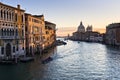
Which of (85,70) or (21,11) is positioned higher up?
(21,11)

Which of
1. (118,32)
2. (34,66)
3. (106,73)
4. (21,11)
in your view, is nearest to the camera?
(106,73)

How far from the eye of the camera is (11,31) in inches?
1746

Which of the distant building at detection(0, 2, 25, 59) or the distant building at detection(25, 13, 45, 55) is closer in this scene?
the distant building at detection(0, 2, 25, 59)

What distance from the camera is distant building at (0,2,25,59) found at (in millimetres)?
41500

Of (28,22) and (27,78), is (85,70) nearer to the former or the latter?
(27,78)

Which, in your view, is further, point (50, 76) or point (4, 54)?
point (4, 54)

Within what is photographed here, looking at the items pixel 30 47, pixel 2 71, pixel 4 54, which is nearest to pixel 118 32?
pixel 30 47

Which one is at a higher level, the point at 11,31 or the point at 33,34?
the point at 11,31

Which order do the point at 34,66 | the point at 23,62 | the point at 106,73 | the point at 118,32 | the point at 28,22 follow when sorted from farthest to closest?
the point at 118,32 → the point at 28,22 → the point at 23,62 → the point at 34,66 → the point at 106,73

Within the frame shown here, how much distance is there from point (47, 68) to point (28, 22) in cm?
2012

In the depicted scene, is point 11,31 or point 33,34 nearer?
point 11,31

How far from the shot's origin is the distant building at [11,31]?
41.5 m

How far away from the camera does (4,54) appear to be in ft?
137

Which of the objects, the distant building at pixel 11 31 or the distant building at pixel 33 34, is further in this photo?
the distant building at pixel 33 34
